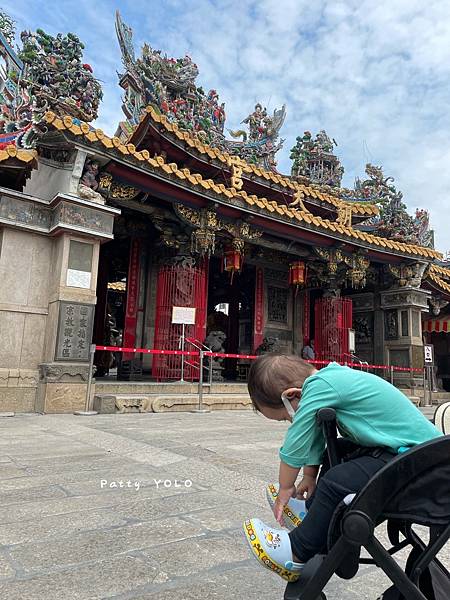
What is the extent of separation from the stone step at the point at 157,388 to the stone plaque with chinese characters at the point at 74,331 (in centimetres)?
65

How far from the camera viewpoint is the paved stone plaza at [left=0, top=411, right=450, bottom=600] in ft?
5.40

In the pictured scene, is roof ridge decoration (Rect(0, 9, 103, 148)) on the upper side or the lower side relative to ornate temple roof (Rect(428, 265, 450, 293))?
upper

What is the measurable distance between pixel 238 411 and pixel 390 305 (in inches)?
277

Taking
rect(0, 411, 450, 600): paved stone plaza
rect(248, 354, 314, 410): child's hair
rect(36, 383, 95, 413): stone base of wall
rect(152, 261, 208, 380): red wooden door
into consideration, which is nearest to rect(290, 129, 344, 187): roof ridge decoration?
rect(152, 261, 208, 380): red wooden door

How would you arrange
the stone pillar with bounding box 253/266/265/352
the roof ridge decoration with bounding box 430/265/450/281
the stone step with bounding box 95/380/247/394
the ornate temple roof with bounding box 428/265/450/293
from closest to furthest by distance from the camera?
1. the stone step with bounding box 95/380/247/394
2. the stone pillar with bounding box 253/266/265/352
3. the ornate temple roof with bounding box 428/265/450/293
4. the roof ridge decoration with bounding box 430/265/450/281

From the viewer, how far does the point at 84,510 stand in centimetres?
246

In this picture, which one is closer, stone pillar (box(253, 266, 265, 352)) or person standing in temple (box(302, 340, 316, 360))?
person standing in temple (box(302, 340, 316, 360))

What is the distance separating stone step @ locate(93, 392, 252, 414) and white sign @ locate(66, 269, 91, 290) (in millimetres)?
1778

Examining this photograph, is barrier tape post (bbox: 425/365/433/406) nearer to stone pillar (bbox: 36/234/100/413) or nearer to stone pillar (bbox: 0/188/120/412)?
stone pillar (bbox: 36/234/100/413)

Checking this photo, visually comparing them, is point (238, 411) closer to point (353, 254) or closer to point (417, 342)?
point (353, 254)

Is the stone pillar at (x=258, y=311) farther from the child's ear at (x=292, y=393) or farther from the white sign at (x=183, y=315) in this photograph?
the child's ear at (x=292, y=393)

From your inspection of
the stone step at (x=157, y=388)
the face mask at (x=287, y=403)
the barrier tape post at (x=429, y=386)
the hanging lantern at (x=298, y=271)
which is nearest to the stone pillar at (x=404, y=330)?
the barrier tape post at (x=429, y=386)

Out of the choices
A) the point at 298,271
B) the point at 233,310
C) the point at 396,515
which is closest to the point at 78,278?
the point at 298,271

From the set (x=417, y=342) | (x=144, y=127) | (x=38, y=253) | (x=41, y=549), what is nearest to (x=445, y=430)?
(x=41, y=549)
